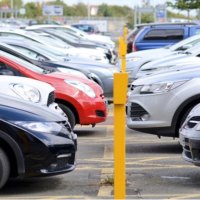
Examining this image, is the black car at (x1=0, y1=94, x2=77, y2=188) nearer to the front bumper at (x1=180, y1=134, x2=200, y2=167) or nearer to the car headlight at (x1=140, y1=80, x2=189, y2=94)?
the front bumper at (x1=180, y1=134, x2=200, y2=167)

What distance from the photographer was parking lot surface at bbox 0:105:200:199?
671 cm

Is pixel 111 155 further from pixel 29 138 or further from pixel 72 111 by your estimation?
pixel 29 138

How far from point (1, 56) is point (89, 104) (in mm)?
1734

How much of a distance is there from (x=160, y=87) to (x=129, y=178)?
195cm

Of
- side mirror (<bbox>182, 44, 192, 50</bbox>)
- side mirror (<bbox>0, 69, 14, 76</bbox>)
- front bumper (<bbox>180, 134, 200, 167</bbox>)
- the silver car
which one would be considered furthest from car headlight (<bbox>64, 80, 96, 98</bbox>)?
side mirror (<bbox>182, 44, 192, 50</bbox>)

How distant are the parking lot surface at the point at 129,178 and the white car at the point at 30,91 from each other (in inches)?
35.5

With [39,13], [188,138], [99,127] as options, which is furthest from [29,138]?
[39,13]

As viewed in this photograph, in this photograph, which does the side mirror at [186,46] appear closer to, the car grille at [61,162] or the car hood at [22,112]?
the car hood at [22,112]

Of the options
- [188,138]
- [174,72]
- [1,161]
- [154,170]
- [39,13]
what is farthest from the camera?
[39,13]

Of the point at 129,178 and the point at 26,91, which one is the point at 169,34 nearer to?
the point at 26,91

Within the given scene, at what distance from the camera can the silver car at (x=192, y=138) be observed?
6.83 metres

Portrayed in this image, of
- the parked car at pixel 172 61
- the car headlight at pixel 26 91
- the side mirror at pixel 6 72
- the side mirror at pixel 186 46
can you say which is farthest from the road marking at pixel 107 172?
the side mirror at pixel 186 46

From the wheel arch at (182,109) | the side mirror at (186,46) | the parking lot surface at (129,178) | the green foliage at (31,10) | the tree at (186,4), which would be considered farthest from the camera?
the green foliage at (31,10)

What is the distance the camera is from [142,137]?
34.8 feet
